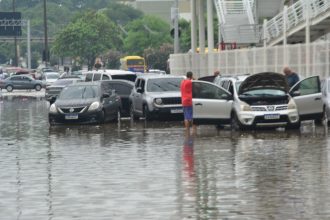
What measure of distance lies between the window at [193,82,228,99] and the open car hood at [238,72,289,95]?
579mm

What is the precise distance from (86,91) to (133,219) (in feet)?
76.2

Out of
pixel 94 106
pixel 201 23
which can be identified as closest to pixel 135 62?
pixel 201 23

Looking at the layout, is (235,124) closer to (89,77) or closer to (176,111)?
(176,111)

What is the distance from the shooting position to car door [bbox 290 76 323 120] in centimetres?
3078

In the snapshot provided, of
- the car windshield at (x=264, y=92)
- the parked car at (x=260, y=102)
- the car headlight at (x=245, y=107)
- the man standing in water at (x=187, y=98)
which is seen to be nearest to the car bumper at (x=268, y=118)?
the parked car at (x=260, y=102)

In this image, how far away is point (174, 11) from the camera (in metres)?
60.2

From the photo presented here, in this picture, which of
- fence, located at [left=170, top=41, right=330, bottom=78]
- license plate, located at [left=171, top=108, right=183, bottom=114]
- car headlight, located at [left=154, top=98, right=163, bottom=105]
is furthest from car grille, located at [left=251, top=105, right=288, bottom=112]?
fence, located at [left=170, top=41, right=330, bottom=78]

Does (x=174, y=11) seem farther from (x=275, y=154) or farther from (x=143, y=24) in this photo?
(x=143, y=24)

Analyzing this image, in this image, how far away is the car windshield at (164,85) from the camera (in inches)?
1439

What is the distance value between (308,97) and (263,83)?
4.69ft

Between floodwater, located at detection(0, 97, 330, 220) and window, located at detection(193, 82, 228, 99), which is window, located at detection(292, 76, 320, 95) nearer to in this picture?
floodwater, located at detection(0, 97, 330, 220)

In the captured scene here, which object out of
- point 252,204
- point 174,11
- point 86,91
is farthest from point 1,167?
point 174,11

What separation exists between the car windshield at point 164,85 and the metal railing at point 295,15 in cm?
1206

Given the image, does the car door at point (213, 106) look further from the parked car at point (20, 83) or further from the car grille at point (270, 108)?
the parked car at point (20, 83)
